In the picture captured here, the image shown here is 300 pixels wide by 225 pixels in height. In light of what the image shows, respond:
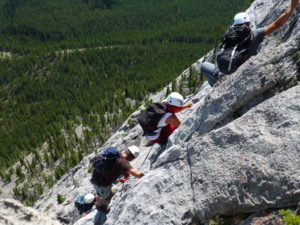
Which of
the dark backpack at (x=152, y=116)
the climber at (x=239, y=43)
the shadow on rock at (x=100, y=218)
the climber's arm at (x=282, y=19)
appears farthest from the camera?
the dark backpack at (x=152, y=116)

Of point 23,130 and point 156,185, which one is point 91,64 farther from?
point 156,185

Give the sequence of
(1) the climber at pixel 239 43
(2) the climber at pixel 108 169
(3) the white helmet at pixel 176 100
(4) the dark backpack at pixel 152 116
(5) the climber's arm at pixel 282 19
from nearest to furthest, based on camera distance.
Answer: (5) the climber's arm at pixel 282 19
(1) the climber at pixel 239 43
(2) the climber at pixel 108 169
(3) the white helmet at pixel 176 100
(4) the dark backpack at pixel 152 116

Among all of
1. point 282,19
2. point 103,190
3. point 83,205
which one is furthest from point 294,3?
point 83,205

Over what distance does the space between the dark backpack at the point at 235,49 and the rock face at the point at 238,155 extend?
0.51 meters

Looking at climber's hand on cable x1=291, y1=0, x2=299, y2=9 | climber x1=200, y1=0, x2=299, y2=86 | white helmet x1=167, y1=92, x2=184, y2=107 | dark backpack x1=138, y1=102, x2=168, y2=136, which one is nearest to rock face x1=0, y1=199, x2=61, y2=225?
dark backpack x1=138, y1=102, x2=168, y2=136

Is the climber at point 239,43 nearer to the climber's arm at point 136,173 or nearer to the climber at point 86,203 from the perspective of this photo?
the climber's arm at point 136,173

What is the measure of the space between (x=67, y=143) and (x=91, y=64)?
65.6 metres

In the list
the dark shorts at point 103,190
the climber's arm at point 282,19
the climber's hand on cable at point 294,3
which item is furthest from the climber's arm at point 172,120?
→ the climber's hand on cable at point 294,3

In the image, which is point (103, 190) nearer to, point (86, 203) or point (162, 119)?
point (162, 119)

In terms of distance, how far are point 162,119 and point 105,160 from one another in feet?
7.63

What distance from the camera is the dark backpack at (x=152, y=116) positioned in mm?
9625

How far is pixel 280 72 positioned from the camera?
22.1ft

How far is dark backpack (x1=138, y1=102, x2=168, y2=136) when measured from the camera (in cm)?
962

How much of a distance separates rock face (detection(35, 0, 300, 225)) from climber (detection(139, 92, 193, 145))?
125cm
